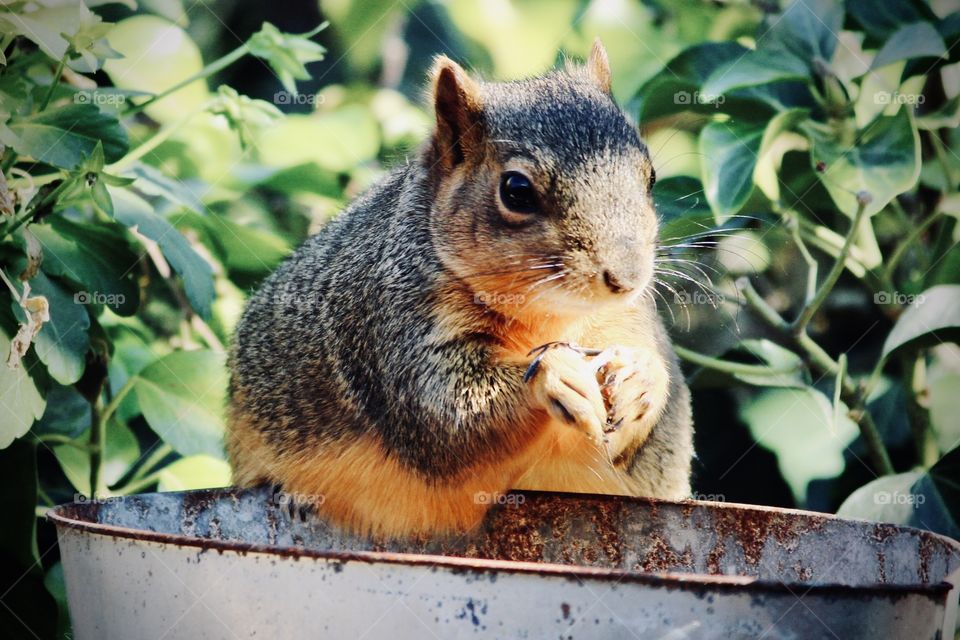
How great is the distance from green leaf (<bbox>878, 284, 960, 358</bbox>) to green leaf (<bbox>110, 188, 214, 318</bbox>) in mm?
1024

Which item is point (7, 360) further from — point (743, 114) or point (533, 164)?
point (743, 114)

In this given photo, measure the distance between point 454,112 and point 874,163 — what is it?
0.75 m

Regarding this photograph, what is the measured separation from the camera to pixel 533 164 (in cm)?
118

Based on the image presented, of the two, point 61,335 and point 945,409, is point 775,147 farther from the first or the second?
point 61,335

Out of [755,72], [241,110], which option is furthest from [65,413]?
[755,72]

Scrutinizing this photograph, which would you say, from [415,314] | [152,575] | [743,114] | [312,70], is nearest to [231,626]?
[152,575]

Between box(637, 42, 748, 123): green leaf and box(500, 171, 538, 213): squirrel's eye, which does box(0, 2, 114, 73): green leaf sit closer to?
box(500, 171, 538, 213): squirrel's eye

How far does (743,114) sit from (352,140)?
77 centimetres

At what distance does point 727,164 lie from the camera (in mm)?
1693

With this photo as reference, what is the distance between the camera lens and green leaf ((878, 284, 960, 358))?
1616 mm

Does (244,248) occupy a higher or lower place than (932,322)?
lower

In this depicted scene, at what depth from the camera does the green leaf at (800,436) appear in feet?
6.45

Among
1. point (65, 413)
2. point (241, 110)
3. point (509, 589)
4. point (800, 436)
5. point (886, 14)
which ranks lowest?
point (65, 413)

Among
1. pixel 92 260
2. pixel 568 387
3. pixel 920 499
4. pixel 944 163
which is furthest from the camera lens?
pixel 944 163
